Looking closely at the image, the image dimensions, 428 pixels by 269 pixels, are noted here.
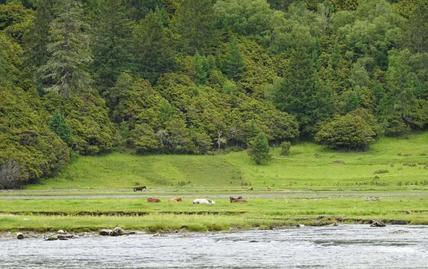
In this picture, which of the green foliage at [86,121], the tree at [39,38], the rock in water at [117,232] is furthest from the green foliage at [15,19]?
the rock in water at [117,232]

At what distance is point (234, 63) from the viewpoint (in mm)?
182875

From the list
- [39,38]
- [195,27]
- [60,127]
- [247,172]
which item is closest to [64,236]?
[247,172]

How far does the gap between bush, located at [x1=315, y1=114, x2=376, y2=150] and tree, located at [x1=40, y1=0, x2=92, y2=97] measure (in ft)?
147

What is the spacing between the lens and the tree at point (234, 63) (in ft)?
600

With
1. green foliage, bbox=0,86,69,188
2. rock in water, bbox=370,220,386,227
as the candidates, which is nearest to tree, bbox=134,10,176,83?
green foliage, bbox=0,86,69,188

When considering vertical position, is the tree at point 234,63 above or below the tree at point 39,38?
below

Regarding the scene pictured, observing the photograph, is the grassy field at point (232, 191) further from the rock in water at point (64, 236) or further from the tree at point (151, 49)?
the tree at point (151, 49)

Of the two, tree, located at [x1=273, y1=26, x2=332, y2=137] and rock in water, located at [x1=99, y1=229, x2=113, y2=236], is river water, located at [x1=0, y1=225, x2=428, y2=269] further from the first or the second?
tree, located at [x1=273, y1=26, x2=332, y2=137]

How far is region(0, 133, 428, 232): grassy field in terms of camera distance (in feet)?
227

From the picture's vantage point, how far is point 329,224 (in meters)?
69.4

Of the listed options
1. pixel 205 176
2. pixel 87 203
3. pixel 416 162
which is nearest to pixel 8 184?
pixel 205 176

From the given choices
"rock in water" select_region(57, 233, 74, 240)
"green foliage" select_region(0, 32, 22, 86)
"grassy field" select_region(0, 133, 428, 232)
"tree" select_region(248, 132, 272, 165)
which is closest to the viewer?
"rock in water" select_region(57, 233, 74, 240)

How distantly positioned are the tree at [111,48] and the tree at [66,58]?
4.91 metres

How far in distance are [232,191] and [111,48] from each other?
63713 mm
